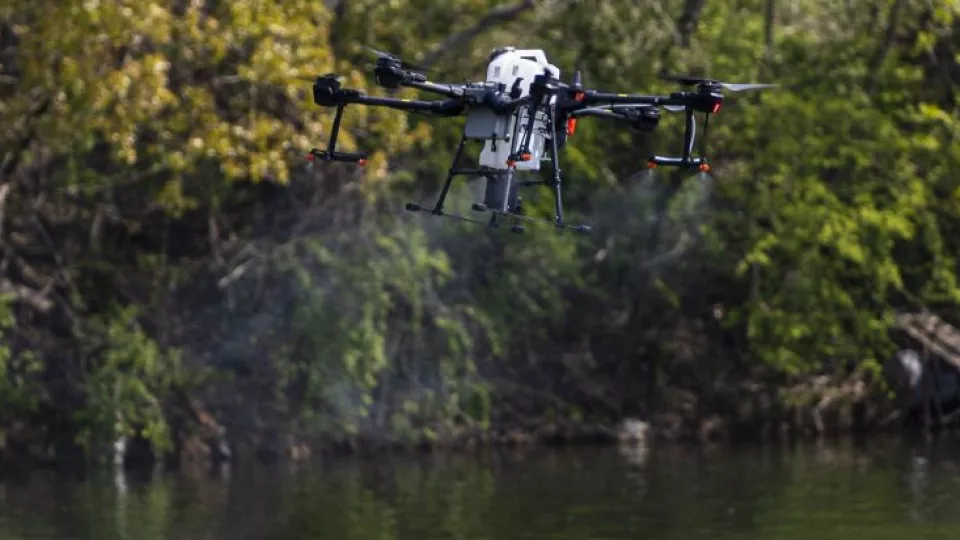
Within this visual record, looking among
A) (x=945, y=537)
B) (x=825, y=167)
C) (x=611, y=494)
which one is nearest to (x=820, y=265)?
(x=825, y=167)

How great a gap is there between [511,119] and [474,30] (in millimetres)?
11867

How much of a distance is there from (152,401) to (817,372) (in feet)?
29.7

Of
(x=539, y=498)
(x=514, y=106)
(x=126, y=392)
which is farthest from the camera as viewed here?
(x=126, y=392)

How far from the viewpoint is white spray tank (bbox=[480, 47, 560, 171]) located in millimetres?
12859

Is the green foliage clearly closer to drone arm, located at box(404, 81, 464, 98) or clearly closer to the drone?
the drone

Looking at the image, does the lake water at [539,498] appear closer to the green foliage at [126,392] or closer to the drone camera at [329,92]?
A: the green foliage at [126,392]

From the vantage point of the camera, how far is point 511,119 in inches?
507

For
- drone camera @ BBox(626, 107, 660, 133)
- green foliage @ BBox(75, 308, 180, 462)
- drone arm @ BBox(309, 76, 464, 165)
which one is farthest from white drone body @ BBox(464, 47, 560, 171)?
green foliage @ BBox(75, 308, 180, 462)

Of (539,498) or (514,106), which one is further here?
(539,498)

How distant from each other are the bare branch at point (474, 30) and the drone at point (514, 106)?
440 inches

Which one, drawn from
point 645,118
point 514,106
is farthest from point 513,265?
point 514,106

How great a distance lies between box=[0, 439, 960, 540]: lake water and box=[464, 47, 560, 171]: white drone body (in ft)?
23.2

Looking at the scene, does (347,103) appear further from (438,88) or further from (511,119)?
(511,119)

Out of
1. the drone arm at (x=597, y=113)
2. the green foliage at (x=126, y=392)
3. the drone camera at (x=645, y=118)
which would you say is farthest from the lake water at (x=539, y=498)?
the drone arm at (x=597, y=113)
